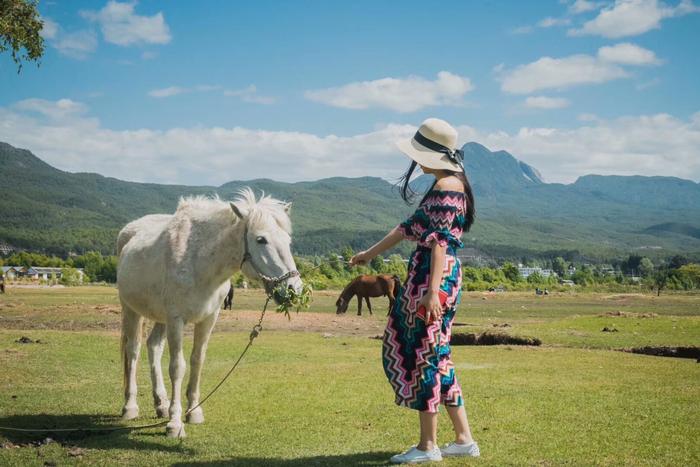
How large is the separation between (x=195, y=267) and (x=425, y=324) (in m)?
3.28

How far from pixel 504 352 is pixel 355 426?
356 inches

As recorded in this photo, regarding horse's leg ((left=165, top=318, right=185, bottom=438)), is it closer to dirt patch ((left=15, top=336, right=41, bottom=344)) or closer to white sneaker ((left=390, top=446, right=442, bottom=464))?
white sneaker ((left=390, top=446, right=442, bottom=464))

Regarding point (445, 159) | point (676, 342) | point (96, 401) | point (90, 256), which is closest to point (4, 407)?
point (96, 401)

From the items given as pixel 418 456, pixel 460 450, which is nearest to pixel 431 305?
pixel 418 456

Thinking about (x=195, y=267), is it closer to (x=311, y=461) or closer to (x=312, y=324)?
(x=311, y=461)

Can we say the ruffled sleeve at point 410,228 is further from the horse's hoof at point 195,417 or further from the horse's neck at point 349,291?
the horse's neck at point 349,291

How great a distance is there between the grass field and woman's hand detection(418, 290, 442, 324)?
4.79 ft

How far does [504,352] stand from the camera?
15.8 m

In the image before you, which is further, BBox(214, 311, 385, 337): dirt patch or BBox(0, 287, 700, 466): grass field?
BBox(214, 311, 385, 337): dirt patch

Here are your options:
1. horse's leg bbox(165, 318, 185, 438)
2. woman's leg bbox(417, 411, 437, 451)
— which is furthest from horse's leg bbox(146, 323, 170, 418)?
woman's leg bbox(417, 411, 437, 451)

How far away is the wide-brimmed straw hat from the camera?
19.7ft

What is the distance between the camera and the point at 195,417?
799 centimetres

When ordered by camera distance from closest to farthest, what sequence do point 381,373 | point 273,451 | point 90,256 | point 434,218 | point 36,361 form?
Answer: point 434,218
point 273,451
point 381,373
point 36,361
point 90,256

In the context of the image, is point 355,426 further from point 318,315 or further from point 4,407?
point 318,315
